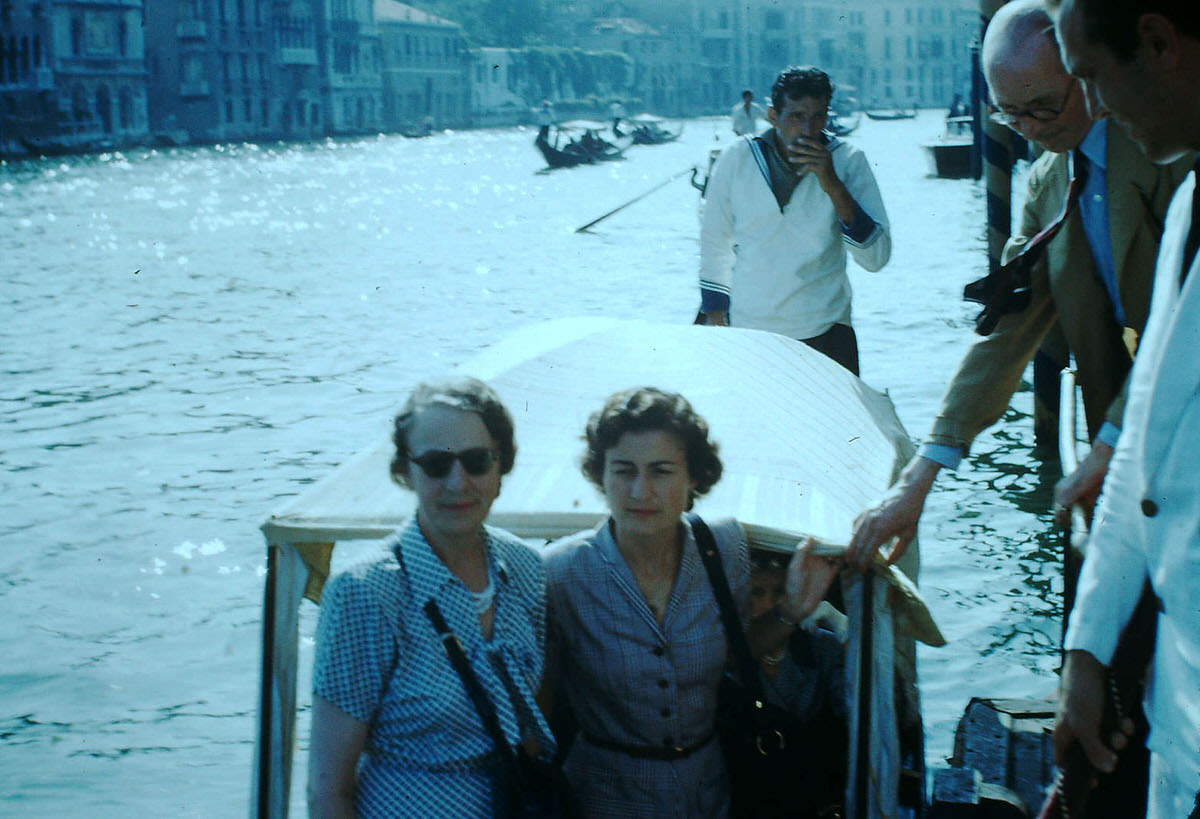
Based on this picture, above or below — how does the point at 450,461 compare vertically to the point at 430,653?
above

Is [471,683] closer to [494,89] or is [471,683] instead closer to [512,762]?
[512,762]

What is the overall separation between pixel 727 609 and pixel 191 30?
90124 mm

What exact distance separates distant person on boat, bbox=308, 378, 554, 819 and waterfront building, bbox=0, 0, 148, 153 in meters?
70.7

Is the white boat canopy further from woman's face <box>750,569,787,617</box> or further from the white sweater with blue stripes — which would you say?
the white sweater with blue stripes

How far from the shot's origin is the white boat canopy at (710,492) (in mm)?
3105

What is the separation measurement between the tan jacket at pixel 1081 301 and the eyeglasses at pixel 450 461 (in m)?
0.96

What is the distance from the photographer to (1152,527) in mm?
1807

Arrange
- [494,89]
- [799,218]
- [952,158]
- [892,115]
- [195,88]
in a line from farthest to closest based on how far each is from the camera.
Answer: [892,115]
[494,89]
[195,88]
[952,158]
[799,218]

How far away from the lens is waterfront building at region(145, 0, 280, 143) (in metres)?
84.4

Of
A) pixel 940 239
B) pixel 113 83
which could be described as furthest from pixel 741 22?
pixel 940 239

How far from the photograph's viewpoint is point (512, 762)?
2.61m

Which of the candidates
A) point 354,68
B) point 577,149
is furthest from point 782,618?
point 354,68

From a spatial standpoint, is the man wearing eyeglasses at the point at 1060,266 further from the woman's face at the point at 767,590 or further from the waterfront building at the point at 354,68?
the waterfront building at the point at 354,68

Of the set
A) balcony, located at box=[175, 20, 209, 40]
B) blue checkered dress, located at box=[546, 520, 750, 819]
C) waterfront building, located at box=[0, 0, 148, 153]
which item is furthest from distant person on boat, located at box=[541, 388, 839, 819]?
balcony, located at box=[175, 20, 209, 40]
